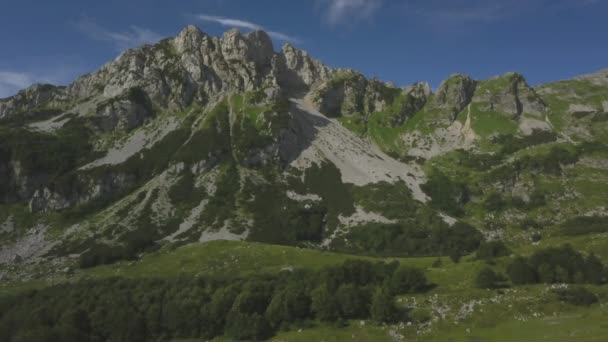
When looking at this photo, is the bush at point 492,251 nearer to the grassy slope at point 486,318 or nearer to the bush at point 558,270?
the grassy slope at point 486,318

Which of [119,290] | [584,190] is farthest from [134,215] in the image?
[584,190]

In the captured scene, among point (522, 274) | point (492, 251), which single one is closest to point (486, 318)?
point (522, 274)

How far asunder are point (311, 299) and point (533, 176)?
163 meters

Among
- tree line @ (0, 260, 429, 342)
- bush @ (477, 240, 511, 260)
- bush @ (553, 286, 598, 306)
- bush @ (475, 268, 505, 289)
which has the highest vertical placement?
bush @ (477, 240, 511, 260)

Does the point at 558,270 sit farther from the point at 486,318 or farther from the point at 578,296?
the point at 486,318

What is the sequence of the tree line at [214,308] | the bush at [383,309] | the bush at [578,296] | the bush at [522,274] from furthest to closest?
the bush at [522,274]
the tree line at [214,308]
the bush at [383,309]
the bush at [578,296]

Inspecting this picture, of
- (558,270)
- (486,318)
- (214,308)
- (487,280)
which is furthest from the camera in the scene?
(558,270)

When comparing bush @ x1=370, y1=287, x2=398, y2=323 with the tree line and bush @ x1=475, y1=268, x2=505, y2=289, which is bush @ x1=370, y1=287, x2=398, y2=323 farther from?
bush @ x1=475, y1=268, x2=505, y2=289

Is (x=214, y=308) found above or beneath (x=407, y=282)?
beneath

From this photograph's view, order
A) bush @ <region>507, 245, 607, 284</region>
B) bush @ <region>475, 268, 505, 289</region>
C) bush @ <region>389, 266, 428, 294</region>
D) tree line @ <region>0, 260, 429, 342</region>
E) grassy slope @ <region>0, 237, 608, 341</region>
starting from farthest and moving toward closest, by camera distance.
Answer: bush @ <region>389, 266, 428, 294</region>
bush @ <region>475, 268, 505, 289</region>
bush @ <region>507, 245, 607, 284</region>
tree line @ <region>0, 260, 429, 342</region>
grassy slope @ <region>0, 237, 608, 341</region>

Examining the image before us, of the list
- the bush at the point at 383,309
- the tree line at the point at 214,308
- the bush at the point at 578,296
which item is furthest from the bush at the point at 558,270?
the bush at the point at 383,309

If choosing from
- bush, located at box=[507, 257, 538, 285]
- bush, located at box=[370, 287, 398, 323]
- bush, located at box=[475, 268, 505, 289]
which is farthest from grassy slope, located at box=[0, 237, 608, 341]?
bush, located at box=[507, 257, 538, 285]

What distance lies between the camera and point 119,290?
72688mm

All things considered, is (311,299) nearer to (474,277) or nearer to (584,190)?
(474,277)
